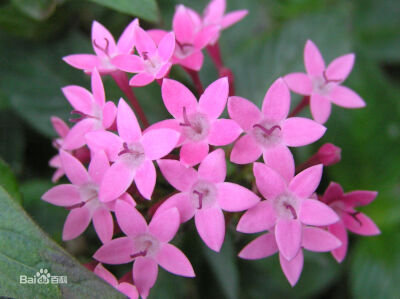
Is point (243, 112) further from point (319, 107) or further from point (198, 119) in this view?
point (319, 107)

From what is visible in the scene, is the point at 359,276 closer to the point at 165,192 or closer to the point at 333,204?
the point at 333,204

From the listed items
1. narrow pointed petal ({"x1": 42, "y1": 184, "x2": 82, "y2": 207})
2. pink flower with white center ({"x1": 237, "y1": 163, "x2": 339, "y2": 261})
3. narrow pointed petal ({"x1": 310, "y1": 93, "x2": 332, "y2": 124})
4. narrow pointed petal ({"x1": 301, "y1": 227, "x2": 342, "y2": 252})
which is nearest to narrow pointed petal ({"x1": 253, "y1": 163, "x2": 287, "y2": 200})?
pink flower with white center ({"x1": 237, "y1": 163, "x2": 339, "y2": 261})

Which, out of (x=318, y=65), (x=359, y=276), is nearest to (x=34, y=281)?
(x=318, y=65)

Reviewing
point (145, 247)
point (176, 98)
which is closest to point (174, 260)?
point (145, 247)

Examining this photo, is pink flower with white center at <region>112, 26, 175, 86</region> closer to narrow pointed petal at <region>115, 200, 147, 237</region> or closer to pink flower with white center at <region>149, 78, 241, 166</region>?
pink flower with white center at <region>149, 78, 241, 166</region>

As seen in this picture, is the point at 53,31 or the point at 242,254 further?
the point at 53,31

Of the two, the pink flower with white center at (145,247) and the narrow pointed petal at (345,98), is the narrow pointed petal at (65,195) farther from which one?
the narrow pointed petal at (345,98)
